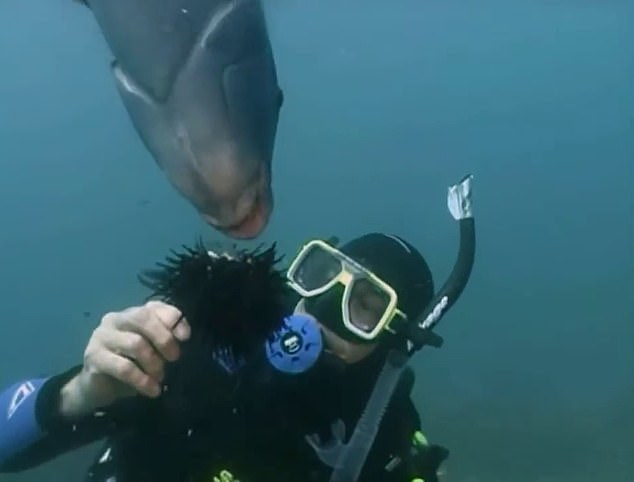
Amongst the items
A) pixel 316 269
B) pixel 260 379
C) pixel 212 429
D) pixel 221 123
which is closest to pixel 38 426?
pixel 212 429

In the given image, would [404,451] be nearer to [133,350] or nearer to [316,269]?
[316,269]

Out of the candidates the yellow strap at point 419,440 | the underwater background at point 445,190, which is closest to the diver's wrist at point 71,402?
the yellow strap at point 419,440

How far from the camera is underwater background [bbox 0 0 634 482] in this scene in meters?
13.9

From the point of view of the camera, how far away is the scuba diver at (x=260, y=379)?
2.14 m

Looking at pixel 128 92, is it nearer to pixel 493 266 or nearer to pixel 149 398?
pixel 149 398

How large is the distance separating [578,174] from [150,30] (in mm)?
38297

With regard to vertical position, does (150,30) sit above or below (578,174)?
above

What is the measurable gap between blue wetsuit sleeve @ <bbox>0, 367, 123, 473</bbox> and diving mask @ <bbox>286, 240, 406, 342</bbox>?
743mm

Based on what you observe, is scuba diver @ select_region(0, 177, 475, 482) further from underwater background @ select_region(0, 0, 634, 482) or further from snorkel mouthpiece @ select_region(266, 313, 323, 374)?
underwater background @ select_region(0, 0, 634, 482)

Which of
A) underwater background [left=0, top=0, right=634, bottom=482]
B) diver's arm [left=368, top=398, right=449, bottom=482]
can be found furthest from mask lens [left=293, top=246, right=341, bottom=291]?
underwater background [left=0, top=0, right=634, bottom=482]

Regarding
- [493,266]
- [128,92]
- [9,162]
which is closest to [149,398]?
[128,92]

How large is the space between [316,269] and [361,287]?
Answer: 0.47 feet

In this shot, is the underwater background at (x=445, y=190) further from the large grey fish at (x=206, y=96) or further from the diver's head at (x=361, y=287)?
the large grey fish at (x=206, y=96)

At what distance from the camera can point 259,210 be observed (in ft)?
7.51
